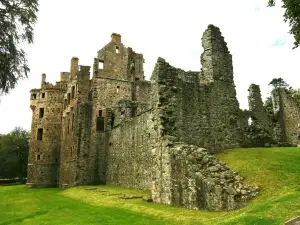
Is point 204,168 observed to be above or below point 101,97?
below

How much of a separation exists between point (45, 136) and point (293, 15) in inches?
1364

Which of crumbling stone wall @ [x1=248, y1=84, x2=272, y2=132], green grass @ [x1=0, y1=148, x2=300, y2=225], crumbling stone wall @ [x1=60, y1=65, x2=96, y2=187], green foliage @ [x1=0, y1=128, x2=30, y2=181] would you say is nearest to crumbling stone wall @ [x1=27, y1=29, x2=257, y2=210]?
crumbling stone wall @ [x1=60, y1=65, x2=96, y2=187]

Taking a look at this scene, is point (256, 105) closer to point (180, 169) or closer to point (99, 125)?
point (180, 169)

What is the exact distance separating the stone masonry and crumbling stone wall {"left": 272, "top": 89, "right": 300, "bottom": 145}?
0.21m

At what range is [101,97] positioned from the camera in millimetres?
35188

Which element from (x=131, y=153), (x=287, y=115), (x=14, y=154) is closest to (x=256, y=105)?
(x=287, y=115)

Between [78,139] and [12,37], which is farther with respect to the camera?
[78,139]

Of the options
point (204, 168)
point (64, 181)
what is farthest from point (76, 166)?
point (204, 168)

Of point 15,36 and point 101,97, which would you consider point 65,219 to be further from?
point 101,97

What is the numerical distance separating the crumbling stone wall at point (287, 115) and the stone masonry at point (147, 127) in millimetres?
A: 206

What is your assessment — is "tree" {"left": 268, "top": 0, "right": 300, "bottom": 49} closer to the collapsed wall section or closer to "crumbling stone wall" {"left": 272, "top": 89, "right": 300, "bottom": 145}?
the collapsed wall section

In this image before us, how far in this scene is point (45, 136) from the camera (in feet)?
134

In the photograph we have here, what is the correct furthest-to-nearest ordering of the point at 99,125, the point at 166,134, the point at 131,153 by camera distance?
the point at 99,125, the point at 131,153, the point at 166,134

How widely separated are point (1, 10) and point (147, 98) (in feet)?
85.7
